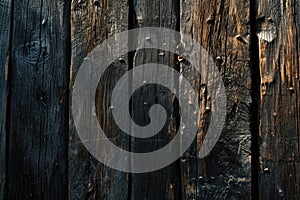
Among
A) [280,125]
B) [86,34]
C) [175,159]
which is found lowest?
[175,159]

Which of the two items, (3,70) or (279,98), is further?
(3,70)

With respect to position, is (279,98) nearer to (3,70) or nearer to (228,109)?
(228,109)

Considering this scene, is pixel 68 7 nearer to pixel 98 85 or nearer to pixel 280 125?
pixel 98 85

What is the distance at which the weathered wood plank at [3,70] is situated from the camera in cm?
220

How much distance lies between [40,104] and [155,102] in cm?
50

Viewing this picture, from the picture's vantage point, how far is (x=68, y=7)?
7.22 feet

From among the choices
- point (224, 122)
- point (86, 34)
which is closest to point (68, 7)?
point (86, 34)

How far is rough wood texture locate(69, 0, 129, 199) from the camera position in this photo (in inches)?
84.1

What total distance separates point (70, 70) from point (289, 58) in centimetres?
93

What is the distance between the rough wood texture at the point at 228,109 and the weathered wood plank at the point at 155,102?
0.21 feet

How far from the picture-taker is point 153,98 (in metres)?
2.13

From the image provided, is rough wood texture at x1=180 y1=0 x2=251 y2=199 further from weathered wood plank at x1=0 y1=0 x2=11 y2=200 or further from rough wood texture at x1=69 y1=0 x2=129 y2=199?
weathered wood plank at x1=0 y1=0 x2=11 y2=200

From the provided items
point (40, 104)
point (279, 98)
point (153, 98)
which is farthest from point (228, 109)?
point (40, 104)

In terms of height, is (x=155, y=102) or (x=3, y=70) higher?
(x=3, y=70)
